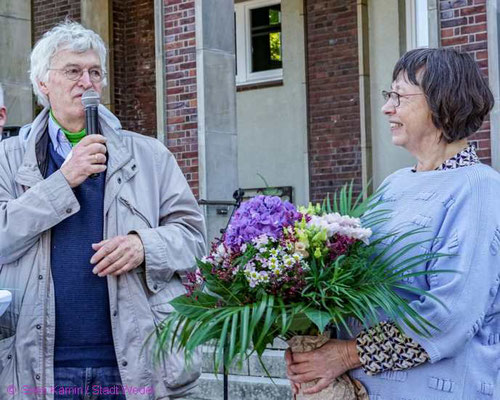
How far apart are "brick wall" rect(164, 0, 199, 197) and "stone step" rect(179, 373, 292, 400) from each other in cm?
325

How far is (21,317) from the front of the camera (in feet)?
10.7

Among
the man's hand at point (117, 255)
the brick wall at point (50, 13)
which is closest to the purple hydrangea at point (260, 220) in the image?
the man's hand at point (117, 255)

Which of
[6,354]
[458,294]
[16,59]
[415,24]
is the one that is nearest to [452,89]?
[458,294]

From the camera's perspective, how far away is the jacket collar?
337cm

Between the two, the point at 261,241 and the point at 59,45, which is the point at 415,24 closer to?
the point at 59,45

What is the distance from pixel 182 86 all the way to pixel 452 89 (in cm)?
751

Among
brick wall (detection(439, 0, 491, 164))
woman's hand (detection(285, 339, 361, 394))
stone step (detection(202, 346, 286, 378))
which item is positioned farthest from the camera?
brick wall (detection(439, 0, 491, 164))

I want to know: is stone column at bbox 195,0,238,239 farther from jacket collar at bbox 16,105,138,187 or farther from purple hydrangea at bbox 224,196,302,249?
purple hydrangea at bbox 224,196,302,249

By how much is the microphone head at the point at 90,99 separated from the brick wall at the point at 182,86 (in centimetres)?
645

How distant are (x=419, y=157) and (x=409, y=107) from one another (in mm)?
177

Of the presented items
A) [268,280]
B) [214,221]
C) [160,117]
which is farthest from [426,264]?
[160,117]

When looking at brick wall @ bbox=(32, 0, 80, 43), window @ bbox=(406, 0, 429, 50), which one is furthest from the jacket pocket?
brick wall @ bbox=(32, 0, 80, 43)

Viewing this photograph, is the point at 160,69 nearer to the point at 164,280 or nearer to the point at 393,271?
the point at 164,280

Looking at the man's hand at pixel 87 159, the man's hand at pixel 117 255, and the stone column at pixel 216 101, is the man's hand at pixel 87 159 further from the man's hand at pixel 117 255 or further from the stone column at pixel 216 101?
the stone column at pixel 216 101
